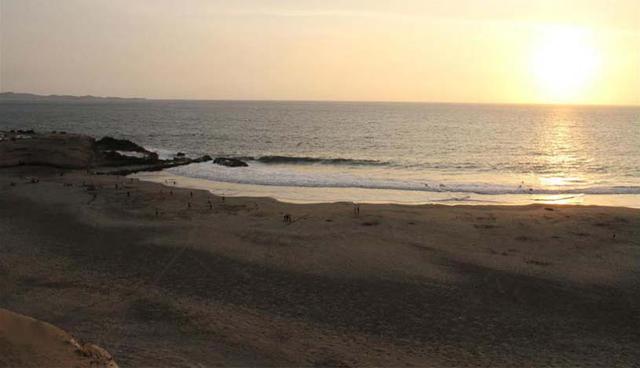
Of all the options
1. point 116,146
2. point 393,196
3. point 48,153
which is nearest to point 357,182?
point 393,196

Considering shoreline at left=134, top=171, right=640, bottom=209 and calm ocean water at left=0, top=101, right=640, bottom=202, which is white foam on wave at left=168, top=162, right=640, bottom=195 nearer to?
calm ocean water at left=0, top=101, right=640, bottom=202

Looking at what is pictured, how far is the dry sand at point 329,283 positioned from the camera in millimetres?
8883

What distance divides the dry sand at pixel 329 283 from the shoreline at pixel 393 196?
14.9ft

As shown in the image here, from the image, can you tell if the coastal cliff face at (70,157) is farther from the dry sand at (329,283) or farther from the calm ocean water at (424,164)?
the dry sand at (329,283)

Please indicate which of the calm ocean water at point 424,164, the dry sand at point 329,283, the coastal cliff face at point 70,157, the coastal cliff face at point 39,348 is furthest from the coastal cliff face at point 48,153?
Result: the coastal cliff face at point 39,348

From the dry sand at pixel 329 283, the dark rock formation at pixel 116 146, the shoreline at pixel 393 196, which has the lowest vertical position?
A: the shoreline at pixel 393 196

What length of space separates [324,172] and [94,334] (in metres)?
26.9

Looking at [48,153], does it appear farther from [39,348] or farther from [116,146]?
[39,348]

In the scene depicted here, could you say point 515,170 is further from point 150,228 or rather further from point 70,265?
point 70,265

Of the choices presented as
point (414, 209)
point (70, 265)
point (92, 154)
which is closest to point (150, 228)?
point (70, 265)

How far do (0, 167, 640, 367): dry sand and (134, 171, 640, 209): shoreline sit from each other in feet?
14.9

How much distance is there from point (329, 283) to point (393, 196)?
1432 cm

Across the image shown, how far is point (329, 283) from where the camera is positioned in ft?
38.9

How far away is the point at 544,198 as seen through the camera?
25625 millimetres
